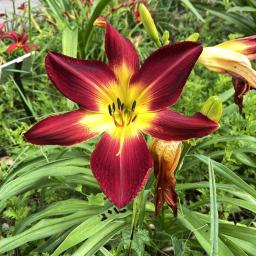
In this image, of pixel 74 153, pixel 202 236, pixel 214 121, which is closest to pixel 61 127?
pixel 214 121

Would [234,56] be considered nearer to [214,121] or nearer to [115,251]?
[214,121]

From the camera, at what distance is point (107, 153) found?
1177mm

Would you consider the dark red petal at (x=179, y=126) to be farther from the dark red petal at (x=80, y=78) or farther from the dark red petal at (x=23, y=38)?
the dark red petal at (x=23, y=38)

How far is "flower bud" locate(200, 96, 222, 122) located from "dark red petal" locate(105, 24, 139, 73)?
0.66ft

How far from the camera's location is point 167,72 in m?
1.17

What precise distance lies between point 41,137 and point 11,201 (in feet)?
2.37

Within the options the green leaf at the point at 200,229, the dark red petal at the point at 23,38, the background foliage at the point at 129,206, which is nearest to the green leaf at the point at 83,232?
the background foliage at the point at 129,206

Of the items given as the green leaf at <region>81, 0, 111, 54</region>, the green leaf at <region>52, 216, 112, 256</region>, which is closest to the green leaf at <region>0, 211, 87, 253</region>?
the green leaf at <region>52, 216, 112, 256</region>

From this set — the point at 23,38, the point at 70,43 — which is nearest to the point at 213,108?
the point at 70,43

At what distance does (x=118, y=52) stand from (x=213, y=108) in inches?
10.4

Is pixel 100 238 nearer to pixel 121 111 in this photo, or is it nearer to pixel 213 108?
pixel 121 111

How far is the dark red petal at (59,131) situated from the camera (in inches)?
45.9

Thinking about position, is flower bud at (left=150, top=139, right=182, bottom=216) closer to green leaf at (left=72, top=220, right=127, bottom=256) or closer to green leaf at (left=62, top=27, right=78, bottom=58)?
green leaf at (left=72, top=220, right=127, bottom=256)

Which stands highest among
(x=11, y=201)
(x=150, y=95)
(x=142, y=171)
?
(x=150, y=95)
